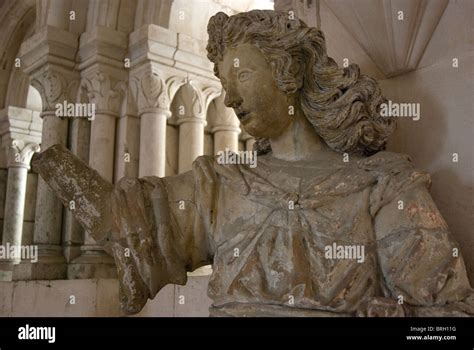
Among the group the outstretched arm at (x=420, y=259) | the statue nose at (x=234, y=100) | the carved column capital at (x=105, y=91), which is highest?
the carved column capital at (x=105, y=91)

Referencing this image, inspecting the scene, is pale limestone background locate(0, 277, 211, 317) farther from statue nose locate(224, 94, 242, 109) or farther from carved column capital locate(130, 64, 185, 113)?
statue nose locate(224, 94, 242, 109)

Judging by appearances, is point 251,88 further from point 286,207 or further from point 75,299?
point 75,299

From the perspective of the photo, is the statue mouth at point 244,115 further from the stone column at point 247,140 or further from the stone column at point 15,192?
the stone column at point 15,192

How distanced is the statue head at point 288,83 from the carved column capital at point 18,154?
529cm

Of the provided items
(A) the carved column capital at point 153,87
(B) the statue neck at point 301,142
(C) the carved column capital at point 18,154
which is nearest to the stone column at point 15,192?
(C) the carved column capital at point 18,154

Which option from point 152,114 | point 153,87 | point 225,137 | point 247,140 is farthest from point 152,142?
point 247,140

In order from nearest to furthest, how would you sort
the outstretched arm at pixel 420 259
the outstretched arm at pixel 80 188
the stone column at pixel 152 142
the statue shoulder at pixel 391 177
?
the outstretched arm at pixel 420 259, the statue shoulder at pixel 391 177, the outstretched arm at pixel 80 188, the stone column at pixel 152 142

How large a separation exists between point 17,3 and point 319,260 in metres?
5.84

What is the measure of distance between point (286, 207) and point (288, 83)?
1.20 feet

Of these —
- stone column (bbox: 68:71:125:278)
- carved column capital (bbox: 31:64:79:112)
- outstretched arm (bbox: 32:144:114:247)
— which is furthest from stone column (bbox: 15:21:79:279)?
outstretched arm (bbox: 32:144:114:247)

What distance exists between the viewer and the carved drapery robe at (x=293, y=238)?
1457 mm

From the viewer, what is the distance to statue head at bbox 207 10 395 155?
1671 millimetres
